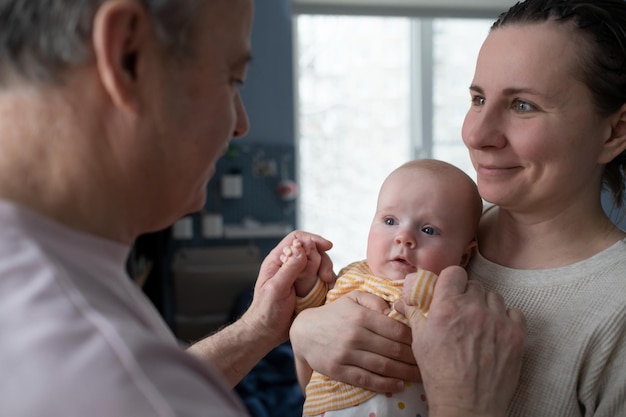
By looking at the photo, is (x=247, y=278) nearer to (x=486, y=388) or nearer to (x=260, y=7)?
(x=260, y=7)

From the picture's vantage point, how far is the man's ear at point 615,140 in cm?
125

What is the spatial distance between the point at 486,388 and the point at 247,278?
3.63 metres

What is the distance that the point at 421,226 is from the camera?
4.63 ft

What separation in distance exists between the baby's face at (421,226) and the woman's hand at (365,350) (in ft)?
0.48

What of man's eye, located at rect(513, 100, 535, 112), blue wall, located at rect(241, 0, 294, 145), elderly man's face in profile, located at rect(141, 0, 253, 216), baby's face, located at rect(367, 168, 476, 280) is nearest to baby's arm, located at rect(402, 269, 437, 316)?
baby's face, located at rect(367, 168, 476, 280)

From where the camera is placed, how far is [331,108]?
5.41 m

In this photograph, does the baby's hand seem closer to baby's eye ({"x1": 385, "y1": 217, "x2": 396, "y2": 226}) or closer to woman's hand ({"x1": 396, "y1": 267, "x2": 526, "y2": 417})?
baby's eye ({"x1": 385, "y1": 217, "x2": 396, "y2": 226})

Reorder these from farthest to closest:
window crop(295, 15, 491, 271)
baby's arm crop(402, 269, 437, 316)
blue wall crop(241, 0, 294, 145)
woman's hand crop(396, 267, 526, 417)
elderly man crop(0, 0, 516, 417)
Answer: window crop(295, 15, 491, 271), blue wall crop(241, 0, 294, 145), baby's arm crop(402, 269, 437, 316), woman's hand crop(396, 267, 526, 417), elderly man crop(0, 0, 516, 417)

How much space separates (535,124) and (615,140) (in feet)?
0.62

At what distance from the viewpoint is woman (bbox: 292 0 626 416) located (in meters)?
1.15

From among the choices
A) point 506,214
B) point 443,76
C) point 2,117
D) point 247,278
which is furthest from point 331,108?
point 2,117

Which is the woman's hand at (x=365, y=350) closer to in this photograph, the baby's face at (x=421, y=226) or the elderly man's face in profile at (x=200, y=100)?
the baby's face at (x=421, y=226)

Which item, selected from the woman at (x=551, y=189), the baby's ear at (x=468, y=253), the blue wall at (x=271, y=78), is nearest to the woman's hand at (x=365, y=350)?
the woman at (x=551, y=189)

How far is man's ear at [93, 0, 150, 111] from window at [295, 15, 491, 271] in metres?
4.62
